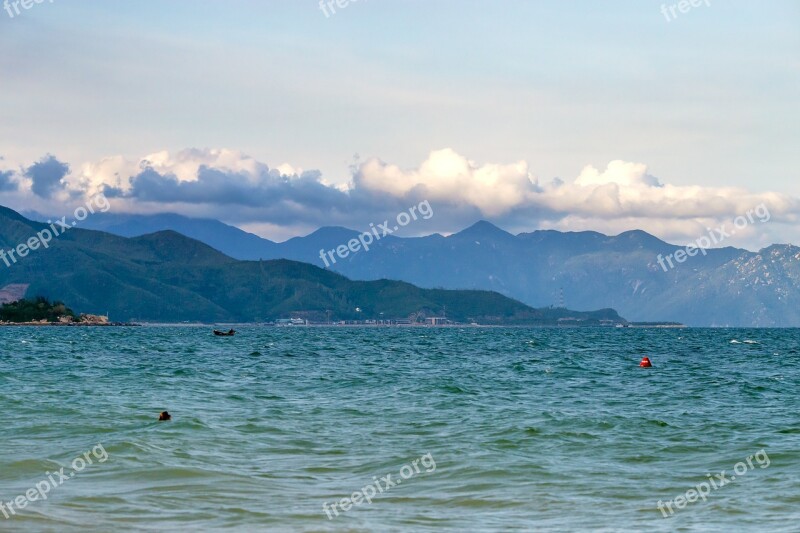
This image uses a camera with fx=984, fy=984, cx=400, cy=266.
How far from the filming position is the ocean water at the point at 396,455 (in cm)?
2356

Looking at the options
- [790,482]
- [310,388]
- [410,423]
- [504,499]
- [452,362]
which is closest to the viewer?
[504,499]

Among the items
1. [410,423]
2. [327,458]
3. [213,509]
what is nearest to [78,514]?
[213,509]

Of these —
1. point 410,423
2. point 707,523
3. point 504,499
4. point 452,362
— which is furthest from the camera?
point 452,362

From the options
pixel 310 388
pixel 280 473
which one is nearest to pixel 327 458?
pixel 280 473

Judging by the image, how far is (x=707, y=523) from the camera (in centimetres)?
2306

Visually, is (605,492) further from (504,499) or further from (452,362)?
(452,362)

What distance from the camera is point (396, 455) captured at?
32.0 metres

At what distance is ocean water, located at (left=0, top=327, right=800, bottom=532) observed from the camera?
2356cm

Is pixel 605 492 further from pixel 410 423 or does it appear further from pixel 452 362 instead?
pixel 452 362

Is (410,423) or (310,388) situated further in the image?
(310,388)

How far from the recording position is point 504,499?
84.0 feet

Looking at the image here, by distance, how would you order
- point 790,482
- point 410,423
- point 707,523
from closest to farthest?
point 707,523, point 790,482, point 410,423

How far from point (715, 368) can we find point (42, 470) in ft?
218

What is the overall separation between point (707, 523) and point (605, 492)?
3.86 metres
